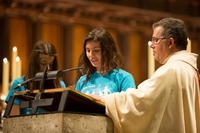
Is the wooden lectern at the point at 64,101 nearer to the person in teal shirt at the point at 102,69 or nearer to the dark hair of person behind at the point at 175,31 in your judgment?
the person in teal shirt at the point at 102,69

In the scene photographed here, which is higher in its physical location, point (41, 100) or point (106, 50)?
point (106, 50)

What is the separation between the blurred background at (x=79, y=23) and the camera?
871 centimetres

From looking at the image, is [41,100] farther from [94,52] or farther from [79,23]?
[79,23]

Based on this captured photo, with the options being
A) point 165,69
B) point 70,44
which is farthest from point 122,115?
point 70,44

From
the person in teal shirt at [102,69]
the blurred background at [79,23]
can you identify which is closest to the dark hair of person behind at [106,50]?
the person in teal shirt at [102,69]

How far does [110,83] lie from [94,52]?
0.28 m

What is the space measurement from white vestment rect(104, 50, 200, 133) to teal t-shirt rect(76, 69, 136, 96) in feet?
1.83

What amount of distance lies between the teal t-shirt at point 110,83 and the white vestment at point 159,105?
1.83 feet

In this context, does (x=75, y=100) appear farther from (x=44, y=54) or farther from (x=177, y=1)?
(x=177, y=1)

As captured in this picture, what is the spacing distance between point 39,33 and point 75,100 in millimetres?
5621

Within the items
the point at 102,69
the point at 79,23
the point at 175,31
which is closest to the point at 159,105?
the point at 175,31

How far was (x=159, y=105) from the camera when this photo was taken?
11.8 ft

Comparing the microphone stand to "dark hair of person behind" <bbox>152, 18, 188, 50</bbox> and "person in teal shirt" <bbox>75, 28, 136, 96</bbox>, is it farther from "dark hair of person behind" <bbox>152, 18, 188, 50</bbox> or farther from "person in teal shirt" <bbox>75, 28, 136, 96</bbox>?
"dark hair of person behind" <bbox>152, 18, 188, 50</bbox>

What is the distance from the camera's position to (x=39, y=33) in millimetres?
9016
